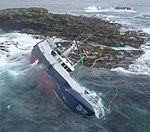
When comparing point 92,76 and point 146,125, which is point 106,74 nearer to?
point 92,76

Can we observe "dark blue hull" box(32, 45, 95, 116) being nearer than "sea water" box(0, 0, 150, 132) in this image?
No

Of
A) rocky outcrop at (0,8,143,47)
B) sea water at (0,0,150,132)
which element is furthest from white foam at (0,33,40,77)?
rocky outcrop at (0,8,143,47)

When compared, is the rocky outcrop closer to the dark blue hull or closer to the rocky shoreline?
the rocky shoreline

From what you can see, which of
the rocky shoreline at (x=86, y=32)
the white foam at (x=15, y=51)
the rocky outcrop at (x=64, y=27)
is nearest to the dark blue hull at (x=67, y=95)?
the white foam at (x=15, y=51)

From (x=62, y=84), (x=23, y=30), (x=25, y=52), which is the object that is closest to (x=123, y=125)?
(x=62, y=84)

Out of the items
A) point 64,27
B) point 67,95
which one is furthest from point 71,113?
point 64,27
